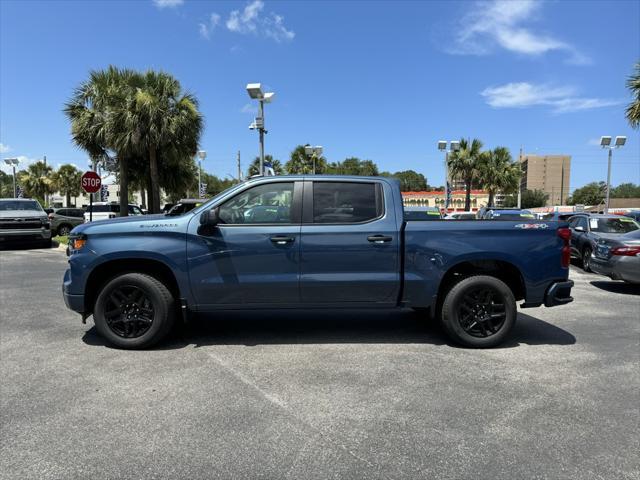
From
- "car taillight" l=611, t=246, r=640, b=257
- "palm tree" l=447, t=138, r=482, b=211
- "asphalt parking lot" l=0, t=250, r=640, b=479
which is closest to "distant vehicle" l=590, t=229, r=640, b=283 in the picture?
"car taillight" l=611, t=246, r=640, b=257

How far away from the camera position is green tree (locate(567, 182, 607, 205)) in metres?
115

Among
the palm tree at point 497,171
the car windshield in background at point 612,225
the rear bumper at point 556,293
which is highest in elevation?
the palm tree at point 497,171

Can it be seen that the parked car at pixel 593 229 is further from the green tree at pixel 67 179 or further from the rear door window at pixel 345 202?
the green tree at pixel 67 179

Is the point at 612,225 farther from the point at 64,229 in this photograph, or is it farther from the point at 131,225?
the point at 64,229

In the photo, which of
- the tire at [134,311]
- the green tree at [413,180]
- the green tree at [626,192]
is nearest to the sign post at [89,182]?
the tire at [134,311]

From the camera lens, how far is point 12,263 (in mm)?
12938

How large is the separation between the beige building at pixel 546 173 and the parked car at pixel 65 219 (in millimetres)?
120526

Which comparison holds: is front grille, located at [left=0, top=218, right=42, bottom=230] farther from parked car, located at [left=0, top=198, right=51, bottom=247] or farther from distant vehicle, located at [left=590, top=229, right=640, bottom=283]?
distant vehicle, located at [left=590, top=229, right=640, bottom=283]

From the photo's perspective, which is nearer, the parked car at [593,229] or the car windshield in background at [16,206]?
the parked car at [593,229]

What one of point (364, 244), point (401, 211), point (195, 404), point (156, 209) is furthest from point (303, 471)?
point (156, 209)

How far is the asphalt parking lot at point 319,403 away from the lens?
2.87 meters

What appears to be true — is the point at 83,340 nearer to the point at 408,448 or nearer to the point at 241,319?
the point at 241,319

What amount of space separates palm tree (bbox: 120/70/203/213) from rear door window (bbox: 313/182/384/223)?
1664 centimetres

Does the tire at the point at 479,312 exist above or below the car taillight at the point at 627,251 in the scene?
below
